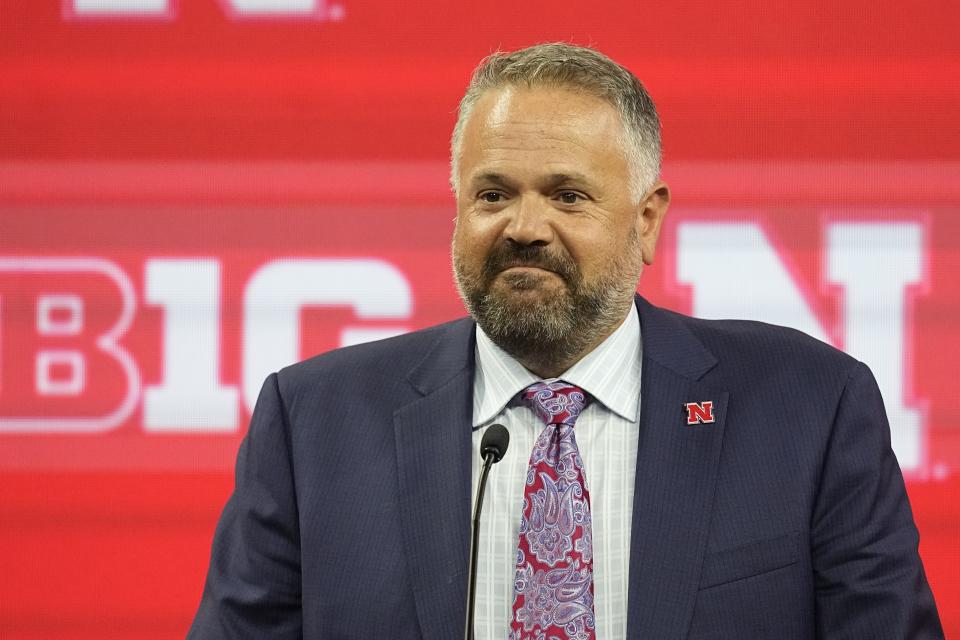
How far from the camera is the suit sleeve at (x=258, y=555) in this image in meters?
1.65

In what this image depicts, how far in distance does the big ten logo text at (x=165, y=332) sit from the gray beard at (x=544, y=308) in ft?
2.92

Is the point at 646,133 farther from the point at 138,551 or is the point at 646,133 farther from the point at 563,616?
the point at 138,551

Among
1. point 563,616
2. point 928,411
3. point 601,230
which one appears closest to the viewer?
point 563,616

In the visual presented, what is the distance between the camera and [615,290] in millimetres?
1779

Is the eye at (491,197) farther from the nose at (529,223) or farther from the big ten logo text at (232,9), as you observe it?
the big ten logo text at (232,9)

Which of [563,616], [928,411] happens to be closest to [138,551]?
[563,616]

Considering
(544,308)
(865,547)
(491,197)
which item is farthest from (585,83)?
(865,547)

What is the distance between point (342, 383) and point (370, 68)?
1.11 meters

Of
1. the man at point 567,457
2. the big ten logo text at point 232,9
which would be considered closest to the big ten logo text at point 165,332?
the big ten logo text at point 232,9

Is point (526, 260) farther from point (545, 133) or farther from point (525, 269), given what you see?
point (545, 133)

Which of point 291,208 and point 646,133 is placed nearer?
point 646,133

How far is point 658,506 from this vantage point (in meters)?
1.63

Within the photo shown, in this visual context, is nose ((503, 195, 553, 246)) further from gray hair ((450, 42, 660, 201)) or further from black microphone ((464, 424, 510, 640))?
black microphone ((464, 424, 510, 640))

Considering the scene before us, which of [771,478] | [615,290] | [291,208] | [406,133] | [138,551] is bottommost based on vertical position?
[138,551]
